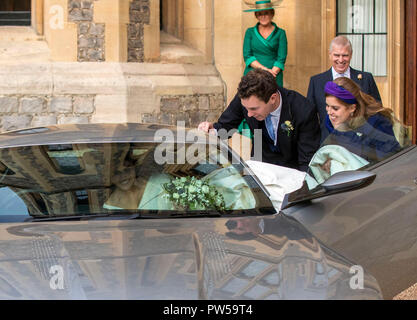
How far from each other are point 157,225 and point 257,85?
175cm

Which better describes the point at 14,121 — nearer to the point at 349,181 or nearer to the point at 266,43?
the point at 266,43

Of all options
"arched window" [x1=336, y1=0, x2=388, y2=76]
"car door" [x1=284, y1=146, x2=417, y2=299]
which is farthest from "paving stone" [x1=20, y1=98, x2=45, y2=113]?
"car door" [x1=284, y1=146, x2=417, y2=299]

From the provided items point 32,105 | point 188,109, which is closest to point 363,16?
point 188,109

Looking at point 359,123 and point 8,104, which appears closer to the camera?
point 359,123

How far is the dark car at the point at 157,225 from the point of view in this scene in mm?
2605

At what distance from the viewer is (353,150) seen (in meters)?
4.19

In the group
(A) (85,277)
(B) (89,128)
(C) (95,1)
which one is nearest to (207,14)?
(C) (95,1)

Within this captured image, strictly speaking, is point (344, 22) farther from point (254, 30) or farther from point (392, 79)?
point (254, 30)

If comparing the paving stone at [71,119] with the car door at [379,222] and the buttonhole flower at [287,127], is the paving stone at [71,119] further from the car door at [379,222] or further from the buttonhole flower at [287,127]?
the car door at [379,222]

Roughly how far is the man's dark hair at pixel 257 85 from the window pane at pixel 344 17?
6.16 metres

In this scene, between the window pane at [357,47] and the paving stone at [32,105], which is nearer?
the paving stone at [32,105]

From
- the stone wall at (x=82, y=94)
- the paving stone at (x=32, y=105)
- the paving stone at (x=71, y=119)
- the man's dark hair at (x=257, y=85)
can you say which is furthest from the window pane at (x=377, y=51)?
the man's dark hair at (x=257, y=85)

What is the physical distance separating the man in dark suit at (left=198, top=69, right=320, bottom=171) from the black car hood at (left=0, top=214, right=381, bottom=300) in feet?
5.46

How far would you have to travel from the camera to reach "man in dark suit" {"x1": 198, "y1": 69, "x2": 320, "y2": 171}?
4.90 meters
